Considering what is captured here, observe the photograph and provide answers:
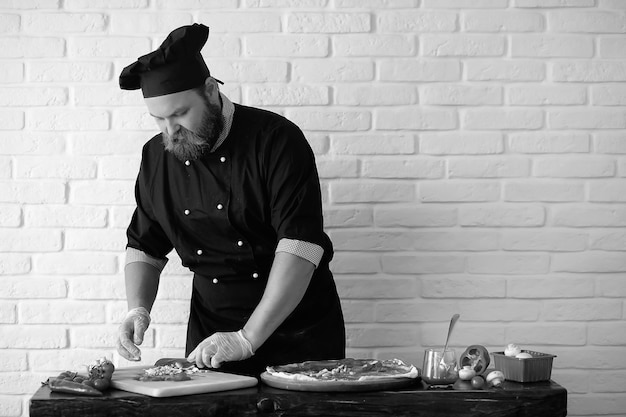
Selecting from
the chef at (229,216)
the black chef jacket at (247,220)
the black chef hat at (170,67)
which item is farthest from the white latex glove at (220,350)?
the black chef hat at (170,67)

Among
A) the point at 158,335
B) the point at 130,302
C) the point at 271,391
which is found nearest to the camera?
the point at 271,391

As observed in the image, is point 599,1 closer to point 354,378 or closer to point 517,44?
point 517,44

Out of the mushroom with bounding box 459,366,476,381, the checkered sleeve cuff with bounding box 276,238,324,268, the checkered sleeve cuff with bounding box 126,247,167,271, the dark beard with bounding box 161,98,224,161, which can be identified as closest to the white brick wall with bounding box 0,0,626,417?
the checkered sleeve cuff with bounding box 126,247,167,271

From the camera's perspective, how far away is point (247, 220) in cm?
286

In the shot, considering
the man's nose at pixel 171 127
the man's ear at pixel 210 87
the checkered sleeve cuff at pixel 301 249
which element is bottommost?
the checkered sleeve cuff at pixel 301 249

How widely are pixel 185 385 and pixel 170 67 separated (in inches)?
41.2

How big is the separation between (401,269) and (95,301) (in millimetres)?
1215

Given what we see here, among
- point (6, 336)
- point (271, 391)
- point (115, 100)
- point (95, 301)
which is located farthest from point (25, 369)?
point (271, 391)

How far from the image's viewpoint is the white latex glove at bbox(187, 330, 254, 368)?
8.25ft

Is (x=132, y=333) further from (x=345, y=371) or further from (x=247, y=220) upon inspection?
(x=345, y=371)

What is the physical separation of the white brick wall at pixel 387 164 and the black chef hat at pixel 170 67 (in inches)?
22.2

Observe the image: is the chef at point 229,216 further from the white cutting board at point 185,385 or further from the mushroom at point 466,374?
the mushroom at point 466,374

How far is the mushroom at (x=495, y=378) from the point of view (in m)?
2.37

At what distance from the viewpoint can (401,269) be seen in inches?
134
